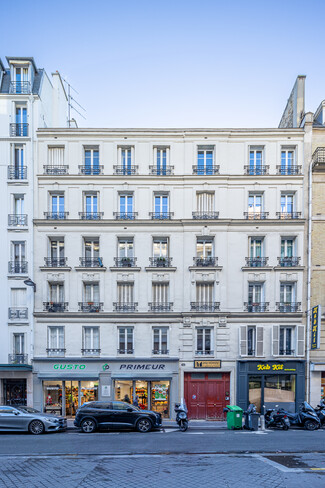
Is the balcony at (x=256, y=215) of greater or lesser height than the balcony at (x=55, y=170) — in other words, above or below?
below

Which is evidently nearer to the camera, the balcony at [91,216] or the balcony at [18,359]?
the balcony at [18,359]

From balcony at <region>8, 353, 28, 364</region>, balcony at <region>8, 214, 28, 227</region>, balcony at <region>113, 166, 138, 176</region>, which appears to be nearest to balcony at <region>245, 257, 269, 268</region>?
balcony at <region>113, 166, 138, 176</region>

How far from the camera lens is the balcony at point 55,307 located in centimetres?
2173

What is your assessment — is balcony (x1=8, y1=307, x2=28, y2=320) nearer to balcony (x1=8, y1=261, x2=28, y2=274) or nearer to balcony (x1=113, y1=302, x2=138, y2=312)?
balcony (x1=8, y1=261, x2=28, y2=274)

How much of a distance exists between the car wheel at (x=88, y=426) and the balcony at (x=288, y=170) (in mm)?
18103

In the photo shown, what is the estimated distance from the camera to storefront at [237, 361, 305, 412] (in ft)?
69.8

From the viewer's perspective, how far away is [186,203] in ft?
73.0

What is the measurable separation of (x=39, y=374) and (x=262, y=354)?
45.4ft

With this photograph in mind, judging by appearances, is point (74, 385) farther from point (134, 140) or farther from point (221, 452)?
point (134, 140)

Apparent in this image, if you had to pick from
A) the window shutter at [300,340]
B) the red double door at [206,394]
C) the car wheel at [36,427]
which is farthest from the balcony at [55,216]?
the window shutter at [300,340]

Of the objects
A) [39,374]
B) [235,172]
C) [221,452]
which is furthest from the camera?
[235,172]

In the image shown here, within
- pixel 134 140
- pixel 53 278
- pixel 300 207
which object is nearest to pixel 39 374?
pixel 53 278

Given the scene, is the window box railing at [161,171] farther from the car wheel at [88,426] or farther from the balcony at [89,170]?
the car wheel at [88,426]

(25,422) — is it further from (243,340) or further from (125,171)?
(125,171)
